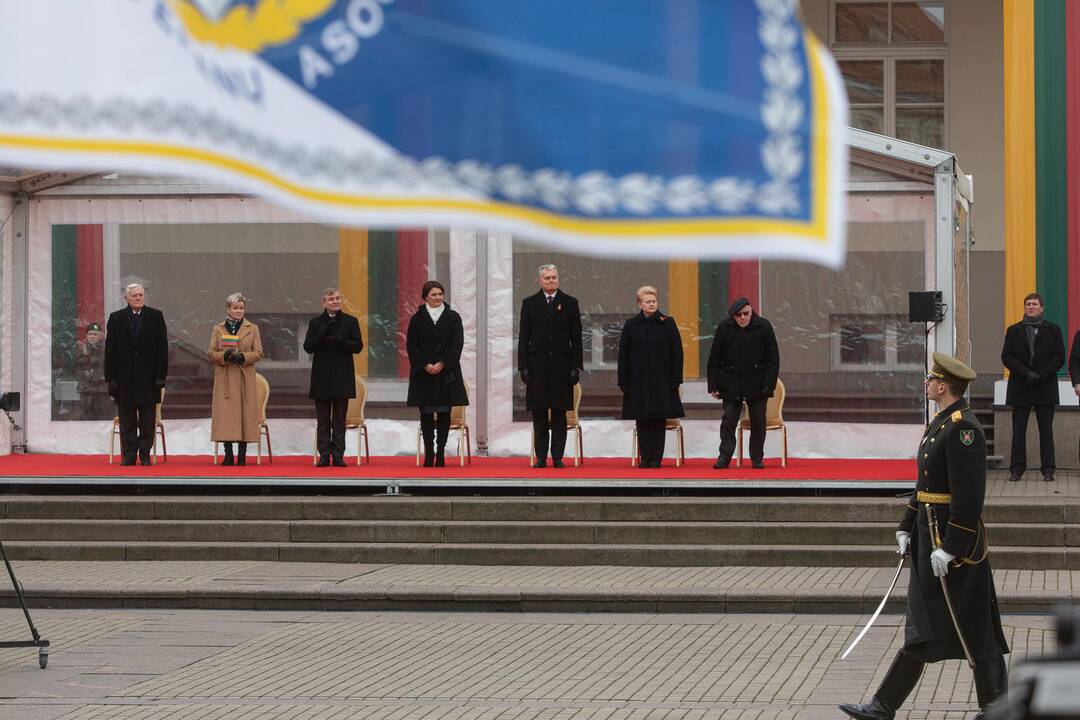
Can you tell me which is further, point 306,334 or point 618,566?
point 306,334

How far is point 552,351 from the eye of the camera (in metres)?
16.5

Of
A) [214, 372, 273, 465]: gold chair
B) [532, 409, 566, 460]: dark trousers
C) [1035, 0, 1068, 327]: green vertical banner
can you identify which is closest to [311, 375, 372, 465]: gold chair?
[214, 372, 273, 465]: gold chair

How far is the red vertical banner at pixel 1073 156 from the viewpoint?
19.8m

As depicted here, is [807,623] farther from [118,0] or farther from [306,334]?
[118,0]

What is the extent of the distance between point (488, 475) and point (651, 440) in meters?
1.99

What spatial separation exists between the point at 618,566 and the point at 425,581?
185 centimetres

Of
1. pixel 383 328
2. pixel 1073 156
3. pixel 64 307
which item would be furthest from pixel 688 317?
pixel 64 307

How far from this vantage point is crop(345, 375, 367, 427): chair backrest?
59.1ft

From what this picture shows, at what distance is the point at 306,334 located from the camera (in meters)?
17.5

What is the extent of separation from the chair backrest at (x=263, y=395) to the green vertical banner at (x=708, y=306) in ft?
15.3

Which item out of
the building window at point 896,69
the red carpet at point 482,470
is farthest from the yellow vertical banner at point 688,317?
the building window at point 896,69

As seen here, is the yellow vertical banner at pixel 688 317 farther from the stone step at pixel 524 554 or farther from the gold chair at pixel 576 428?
the stone step at pixel 524 554

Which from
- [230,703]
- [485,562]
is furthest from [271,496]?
[230,703]

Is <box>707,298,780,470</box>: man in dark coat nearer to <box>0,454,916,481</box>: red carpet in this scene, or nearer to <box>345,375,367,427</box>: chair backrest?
<box>0,454,916,481</box>: red carpet
